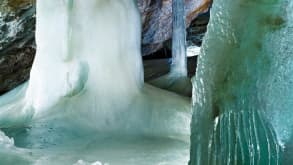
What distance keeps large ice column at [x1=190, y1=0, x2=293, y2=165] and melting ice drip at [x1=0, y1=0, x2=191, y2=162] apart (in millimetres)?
2397

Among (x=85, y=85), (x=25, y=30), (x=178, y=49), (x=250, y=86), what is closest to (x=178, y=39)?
(x=178, y=49)

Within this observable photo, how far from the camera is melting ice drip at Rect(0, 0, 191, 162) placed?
443 cm

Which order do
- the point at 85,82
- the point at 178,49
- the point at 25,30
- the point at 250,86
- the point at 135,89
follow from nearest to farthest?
the point at 250,86 → the point at 85,82 → the point at 135,89 → the point at 25,30 → the point at 178,49

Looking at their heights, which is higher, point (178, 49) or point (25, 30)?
point (25, 30)

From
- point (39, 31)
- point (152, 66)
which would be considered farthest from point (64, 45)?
→ point (152, 66)

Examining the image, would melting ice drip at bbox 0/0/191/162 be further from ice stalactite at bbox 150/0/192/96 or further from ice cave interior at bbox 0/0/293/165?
ice stalactite at bbox 150/0/192/96

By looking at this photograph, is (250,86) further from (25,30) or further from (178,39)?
(178,39)

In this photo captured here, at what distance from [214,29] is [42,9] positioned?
291cm

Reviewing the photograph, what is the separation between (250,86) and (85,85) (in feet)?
9.43

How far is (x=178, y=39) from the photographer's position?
7.01 metres

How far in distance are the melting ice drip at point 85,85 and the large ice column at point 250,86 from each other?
2397 millimetres

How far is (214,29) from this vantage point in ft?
6.49

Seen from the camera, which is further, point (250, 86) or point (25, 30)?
point (25, 30)

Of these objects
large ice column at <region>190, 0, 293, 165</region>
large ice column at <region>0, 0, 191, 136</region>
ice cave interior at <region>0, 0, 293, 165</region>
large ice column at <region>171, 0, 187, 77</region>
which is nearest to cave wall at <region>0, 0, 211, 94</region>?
ice cave interior at <region>0, 0, 293, 165</region>
